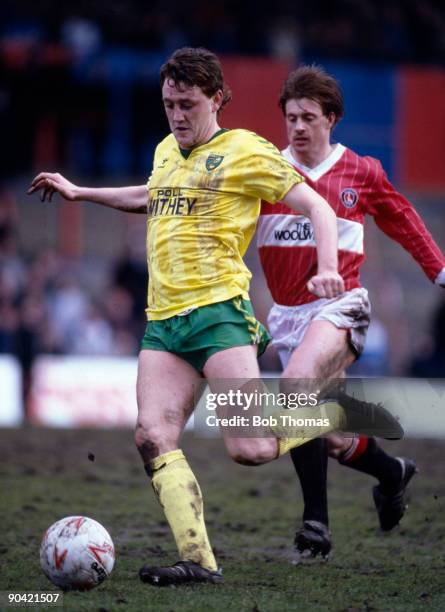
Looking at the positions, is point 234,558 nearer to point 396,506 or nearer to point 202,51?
point 396,506

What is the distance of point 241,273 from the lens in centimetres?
575

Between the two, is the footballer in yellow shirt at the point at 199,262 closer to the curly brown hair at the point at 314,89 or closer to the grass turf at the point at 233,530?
the grass turf at the point at 233,530

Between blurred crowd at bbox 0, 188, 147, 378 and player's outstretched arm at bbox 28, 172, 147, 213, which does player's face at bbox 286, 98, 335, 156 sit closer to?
player's outstretched arm at bbox 28, 172, 147, 213

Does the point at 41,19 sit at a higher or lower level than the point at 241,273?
lower

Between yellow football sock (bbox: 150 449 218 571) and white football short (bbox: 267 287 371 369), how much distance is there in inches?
52.8

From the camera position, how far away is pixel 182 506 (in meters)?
5.42

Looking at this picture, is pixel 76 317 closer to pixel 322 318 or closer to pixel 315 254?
pixel 315 254

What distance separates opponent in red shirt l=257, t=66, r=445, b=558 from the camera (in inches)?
252

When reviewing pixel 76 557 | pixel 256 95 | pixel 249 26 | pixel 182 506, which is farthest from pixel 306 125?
pixel 249 26

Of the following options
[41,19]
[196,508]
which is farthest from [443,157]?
[196,508]

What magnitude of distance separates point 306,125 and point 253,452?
1993 mm

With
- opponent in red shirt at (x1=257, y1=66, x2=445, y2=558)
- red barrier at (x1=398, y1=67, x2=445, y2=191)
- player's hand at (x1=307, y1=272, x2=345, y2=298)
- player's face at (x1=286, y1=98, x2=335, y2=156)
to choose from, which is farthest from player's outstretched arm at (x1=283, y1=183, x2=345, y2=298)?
red barrier at (x1=398, y1=67, x2=445, y2=191)

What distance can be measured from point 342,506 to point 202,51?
394 centimetres

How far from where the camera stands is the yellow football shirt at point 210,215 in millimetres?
5629
